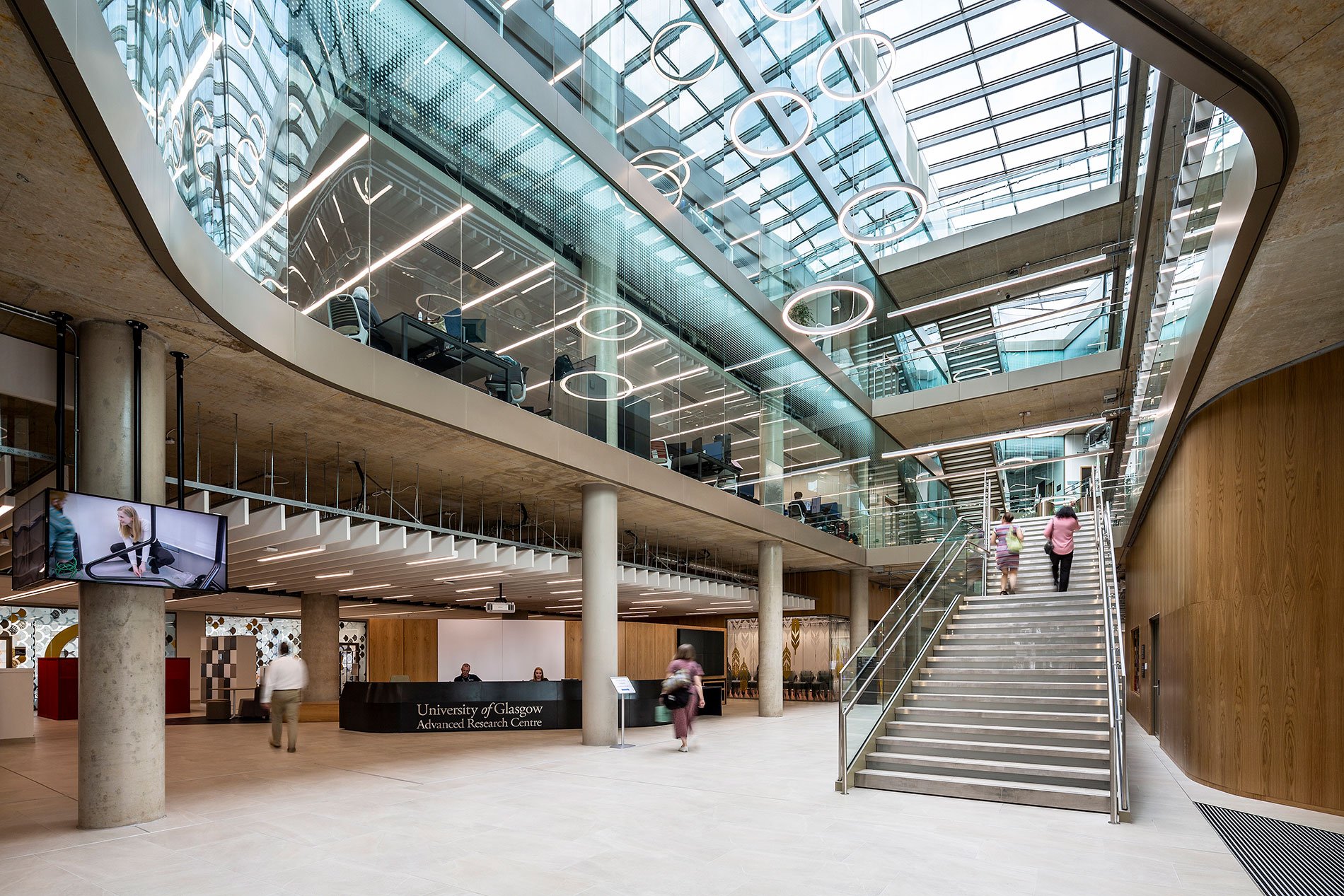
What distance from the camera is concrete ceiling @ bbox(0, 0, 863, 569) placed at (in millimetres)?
4883

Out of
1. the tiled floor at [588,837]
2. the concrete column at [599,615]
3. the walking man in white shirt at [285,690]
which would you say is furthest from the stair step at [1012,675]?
the walking man in white shirt at [285,690]

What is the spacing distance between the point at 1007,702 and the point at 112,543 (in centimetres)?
944

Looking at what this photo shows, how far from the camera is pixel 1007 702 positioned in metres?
9.90

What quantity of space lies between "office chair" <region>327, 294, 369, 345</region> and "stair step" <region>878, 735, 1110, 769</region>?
24.8 feet

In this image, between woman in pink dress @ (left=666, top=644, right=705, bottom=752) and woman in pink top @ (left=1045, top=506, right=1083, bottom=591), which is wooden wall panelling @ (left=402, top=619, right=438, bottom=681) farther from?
woman in pink top @ (left=1045, top=506, right=1083, bottom=591)

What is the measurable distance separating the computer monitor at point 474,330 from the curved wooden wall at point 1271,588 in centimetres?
897

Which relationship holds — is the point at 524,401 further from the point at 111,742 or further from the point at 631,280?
the point at 111,742

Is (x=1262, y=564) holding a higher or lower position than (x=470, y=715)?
higher

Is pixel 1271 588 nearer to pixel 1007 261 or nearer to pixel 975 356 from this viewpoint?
pixel 975 356

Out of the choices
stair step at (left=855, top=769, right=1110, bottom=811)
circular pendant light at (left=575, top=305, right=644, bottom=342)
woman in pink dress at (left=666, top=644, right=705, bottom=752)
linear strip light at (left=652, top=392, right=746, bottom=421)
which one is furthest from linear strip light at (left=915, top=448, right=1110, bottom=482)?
stair step at (left=855, top=769, right=1110, bottom=811)

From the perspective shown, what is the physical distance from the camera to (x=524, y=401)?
1209 centimetres

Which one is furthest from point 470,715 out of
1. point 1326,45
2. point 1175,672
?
point 1326,45

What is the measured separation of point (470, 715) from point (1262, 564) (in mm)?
13506

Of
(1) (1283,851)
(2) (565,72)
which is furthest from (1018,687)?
(2) (565,72)
